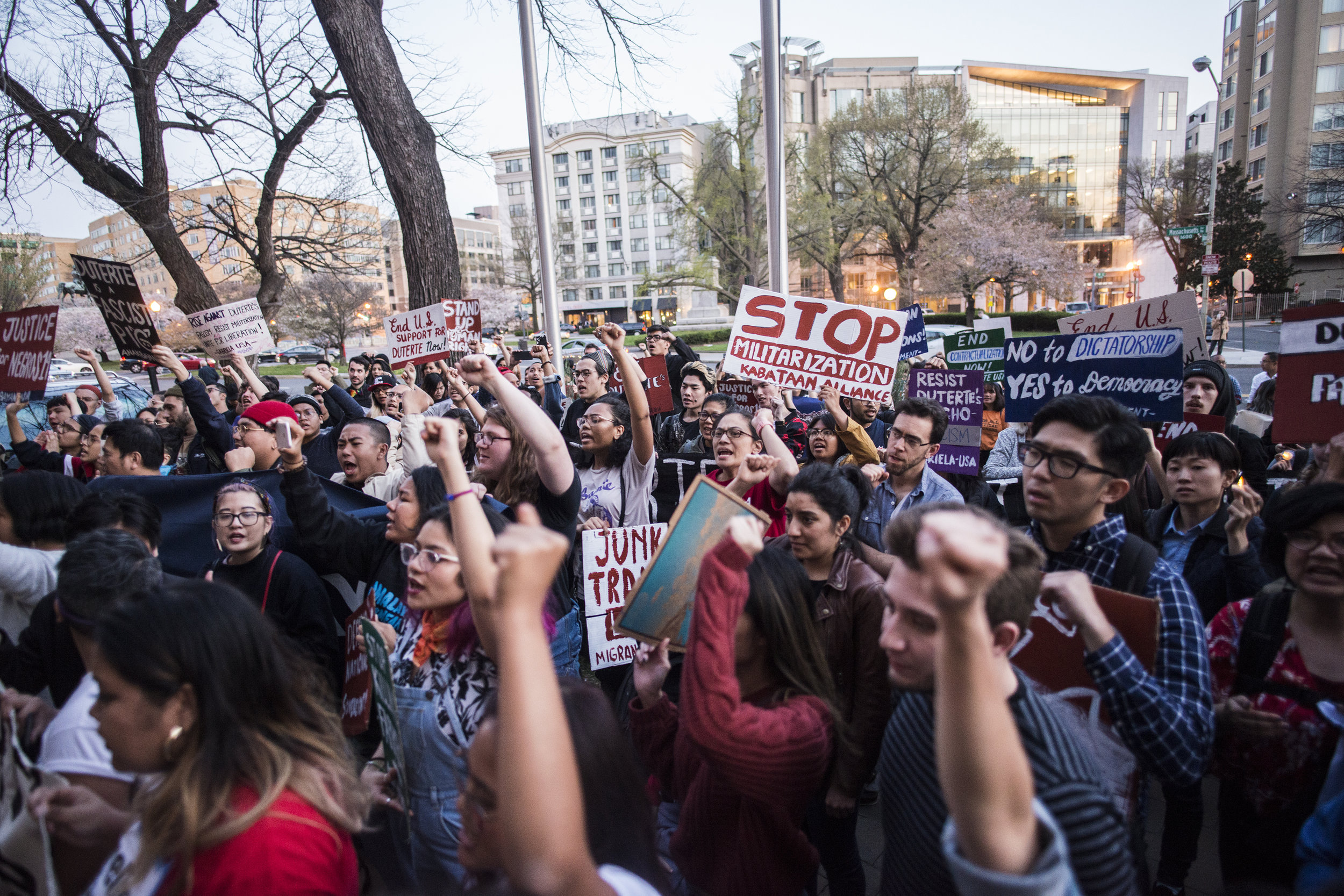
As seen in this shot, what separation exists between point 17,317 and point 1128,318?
29.4ft

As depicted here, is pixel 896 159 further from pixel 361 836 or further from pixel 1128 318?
pixel 361 836

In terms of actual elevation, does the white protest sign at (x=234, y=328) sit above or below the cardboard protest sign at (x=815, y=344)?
above

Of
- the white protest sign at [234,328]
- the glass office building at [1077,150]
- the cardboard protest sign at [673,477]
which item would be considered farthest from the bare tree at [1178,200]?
the white protest sign at [234,328]

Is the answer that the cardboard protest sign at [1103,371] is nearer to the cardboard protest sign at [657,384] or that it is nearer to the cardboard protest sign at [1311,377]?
the cardboard protest sign at [1311,377]

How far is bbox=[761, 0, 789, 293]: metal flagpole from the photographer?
23.1 feet

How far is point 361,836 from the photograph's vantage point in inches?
111

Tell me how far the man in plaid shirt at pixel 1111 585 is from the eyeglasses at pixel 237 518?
299 centimetres

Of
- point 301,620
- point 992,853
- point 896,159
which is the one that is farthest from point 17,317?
point 896,159

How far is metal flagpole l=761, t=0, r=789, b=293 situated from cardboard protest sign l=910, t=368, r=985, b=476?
8.79ft

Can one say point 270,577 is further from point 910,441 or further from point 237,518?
point 910,441

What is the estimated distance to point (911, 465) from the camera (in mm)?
3947

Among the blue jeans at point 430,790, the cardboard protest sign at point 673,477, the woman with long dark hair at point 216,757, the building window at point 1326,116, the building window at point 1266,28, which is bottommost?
the blue jeans at point 430,790

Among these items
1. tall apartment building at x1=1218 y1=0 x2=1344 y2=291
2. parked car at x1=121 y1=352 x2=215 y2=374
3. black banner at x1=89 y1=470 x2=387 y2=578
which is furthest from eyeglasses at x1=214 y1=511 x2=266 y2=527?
tall apartment building at x1=1218 y1=0 x2=1344 y2=291

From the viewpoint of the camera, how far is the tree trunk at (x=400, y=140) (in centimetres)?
663
